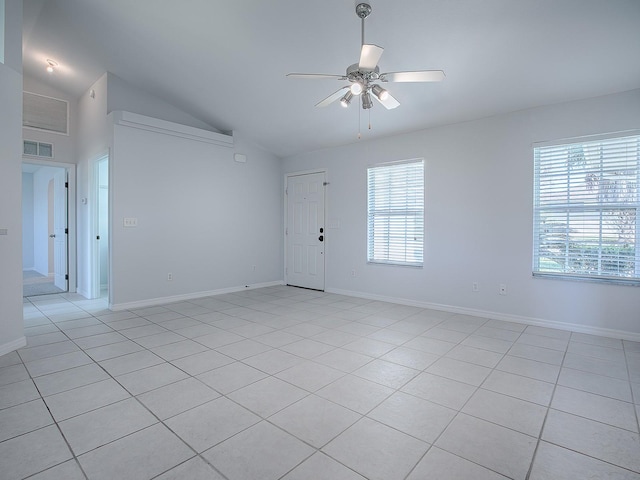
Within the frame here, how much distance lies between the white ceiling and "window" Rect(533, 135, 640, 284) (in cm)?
64

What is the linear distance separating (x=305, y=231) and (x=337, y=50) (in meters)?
3.54

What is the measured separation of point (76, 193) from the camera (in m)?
5.86

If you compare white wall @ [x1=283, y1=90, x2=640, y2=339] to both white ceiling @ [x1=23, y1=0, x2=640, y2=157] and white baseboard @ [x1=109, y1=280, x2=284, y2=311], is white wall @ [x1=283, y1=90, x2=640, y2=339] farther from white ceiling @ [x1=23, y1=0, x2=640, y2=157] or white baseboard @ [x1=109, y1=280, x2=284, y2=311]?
white baseboard @ [x1=109, y1=280, x2=284, y2=311]

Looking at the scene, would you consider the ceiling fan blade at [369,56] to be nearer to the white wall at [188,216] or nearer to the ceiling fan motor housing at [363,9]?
the ceiling fan motor housing at [363,9]

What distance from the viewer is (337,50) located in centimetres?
337

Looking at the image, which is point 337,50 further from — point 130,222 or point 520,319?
point 520,319

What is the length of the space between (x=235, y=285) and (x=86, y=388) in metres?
3.63

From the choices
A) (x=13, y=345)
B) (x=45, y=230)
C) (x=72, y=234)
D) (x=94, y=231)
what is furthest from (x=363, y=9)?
(x=45, y=230)

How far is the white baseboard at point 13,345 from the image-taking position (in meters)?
2.95

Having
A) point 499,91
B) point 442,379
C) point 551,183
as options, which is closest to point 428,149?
point 499,91

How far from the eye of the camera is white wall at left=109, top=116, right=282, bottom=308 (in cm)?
459

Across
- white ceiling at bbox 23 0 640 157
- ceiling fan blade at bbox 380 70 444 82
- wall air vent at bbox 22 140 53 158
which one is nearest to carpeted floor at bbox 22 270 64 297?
wall air vent at bbox 22 140 53 158

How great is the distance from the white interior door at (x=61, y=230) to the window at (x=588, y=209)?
759 cm

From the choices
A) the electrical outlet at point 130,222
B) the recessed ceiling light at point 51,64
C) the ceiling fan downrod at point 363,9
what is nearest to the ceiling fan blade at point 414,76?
the ceiling fan downrod at point 363,9
